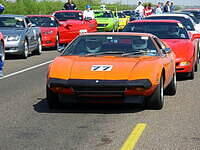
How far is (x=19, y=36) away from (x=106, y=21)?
61.7 feet

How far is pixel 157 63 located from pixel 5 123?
2632 mm

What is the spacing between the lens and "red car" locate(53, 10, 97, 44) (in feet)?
89.6

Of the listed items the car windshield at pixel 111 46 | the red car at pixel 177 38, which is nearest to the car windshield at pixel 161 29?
the red car at pixel 177 38

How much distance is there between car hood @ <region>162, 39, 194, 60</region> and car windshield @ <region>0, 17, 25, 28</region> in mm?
8230

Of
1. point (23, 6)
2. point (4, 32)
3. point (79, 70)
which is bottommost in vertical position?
point (23, 6)

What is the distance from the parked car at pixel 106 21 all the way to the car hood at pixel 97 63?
93.9 feet

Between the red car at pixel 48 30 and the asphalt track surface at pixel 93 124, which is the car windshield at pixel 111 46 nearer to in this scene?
the asphalt track surface at pixel 93 124

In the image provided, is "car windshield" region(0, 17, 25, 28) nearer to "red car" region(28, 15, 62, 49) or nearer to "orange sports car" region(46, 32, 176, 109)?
"red car" region(28, 15, 62, 49)

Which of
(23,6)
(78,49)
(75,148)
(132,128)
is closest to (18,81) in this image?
(78,49)

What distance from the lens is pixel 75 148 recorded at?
743 centimetres

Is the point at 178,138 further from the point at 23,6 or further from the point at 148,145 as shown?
the point at 23,6

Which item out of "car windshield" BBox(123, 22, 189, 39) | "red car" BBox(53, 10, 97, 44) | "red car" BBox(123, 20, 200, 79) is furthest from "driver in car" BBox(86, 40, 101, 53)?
"red car" BBox(53, 10, 97, 44)

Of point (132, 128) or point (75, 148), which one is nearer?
point (75, 148)

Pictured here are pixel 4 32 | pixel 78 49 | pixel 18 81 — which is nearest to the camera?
pixel 78 49
